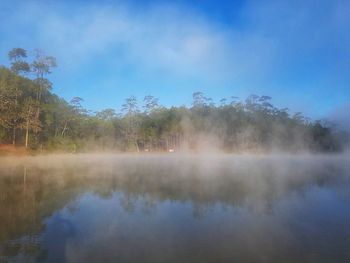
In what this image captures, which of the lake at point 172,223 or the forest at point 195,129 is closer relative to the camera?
the lake at point 172,223

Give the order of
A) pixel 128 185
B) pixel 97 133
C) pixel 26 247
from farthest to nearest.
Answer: pixel 97 133 → pixel 128 185 → pixel 26 247

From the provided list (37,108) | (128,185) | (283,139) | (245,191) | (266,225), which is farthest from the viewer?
(283,139)

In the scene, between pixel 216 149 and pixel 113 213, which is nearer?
pixel 113 213

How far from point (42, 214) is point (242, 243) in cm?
505

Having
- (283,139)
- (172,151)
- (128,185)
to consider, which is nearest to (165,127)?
(172,151)

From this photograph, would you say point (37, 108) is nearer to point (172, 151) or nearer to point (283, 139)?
point (172, 151)

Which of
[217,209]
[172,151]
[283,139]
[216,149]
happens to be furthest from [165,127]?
[217,209]

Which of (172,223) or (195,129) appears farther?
(195,129)

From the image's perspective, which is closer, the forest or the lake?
the lake

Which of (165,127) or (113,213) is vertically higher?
(165,127)

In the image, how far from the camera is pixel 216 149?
54.7 metres

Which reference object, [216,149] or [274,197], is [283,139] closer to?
[216,149]

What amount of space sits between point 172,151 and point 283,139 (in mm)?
21256

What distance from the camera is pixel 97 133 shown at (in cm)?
5322
